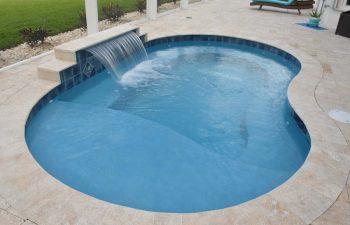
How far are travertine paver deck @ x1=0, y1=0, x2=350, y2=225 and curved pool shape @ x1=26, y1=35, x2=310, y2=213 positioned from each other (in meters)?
0.39

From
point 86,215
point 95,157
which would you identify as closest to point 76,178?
point 95,157

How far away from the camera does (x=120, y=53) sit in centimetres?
799

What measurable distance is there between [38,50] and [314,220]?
25.2 feet

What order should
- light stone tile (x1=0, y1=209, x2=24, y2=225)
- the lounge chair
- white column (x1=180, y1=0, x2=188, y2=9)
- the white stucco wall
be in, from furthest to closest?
white column (x1=180, y1=0, x2=188, y2=9), the lounge chair, the white stucco wall, light stone tile (x1=0, y1=209, x2=24, y2=225)

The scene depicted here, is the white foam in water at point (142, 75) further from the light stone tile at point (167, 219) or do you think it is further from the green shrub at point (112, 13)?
the light stone tile at point (167, 219)

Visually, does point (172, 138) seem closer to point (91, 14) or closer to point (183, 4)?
point (91, 14)

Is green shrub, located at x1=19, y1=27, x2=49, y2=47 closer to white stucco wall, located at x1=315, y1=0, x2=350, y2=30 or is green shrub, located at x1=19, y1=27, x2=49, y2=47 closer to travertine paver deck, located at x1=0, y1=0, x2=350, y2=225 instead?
travertine paver deck, located at x1=0, y1=0, x2=350, y2=225

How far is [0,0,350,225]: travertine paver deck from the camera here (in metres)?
3.26

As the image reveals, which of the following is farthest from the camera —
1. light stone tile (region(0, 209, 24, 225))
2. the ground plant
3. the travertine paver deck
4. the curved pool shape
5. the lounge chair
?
the lounge chair

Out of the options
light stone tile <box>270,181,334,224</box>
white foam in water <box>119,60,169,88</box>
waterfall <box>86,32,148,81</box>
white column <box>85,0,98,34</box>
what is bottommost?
white foam in water <box>119,60,169,88</box>

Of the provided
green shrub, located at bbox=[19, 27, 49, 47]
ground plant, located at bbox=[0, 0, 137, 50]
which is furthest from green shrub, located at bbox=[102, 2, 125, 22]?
green shrub, located at bbox=[19, 27, 49, 47]

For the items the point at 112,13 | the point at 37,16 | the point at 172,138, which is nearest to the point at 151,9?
the point at 112,13

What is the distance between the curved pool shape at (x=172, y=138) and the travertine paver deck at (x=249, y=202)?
15.2 inches

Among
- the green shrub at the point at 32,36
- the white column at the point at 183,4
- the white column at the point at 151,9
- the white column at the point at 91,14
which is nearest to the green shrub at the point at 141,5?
the white column at the point at 151,9
